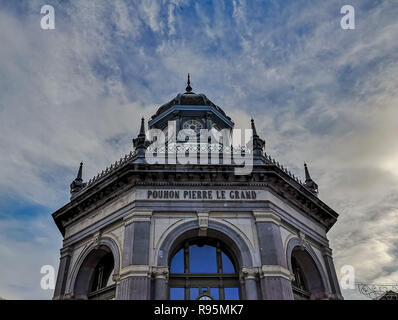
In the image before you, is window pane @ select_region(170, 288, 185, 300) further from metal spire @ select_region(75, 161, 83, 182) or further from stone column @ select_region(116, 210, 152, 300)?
metal spire @ select_region(75, 161, 83, 182)

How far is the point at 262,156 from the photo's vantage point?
64.6 feet

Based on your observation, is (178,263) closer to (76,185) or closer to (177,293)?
(177,293)

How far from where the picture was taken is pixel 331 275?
66.4ft

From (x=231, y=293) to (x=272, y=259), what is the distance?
2429 millimetres

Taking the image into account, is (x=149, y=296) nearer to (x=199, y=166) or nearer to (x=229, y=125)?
(x=199, y=166)

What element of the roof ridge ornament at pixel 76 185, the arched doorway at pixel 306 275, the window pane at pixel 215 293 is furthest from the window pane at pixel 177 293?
the roof ridge ornament at pixel 76 185

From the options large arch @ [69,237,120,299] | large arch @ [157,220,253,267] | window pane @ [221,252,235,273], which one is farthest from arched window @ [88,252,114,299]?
window pane @ [221,252,235,273]

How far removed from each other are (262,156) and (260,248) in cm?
506

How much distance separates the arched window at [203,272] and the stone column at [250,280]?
945 millimetres

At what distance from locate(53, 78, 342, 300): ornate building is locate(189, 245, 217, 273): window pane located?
0.05m

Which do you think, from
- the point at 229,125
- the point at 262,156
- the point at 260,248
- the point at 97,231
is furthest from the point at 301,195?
the point at 97,231

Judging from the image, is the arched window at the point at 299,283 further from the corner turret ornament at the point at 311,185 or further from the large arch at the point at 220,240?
the corner turret ornament at the point at 311,185

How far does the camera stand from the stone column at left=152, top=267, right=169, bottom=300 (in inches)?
610
